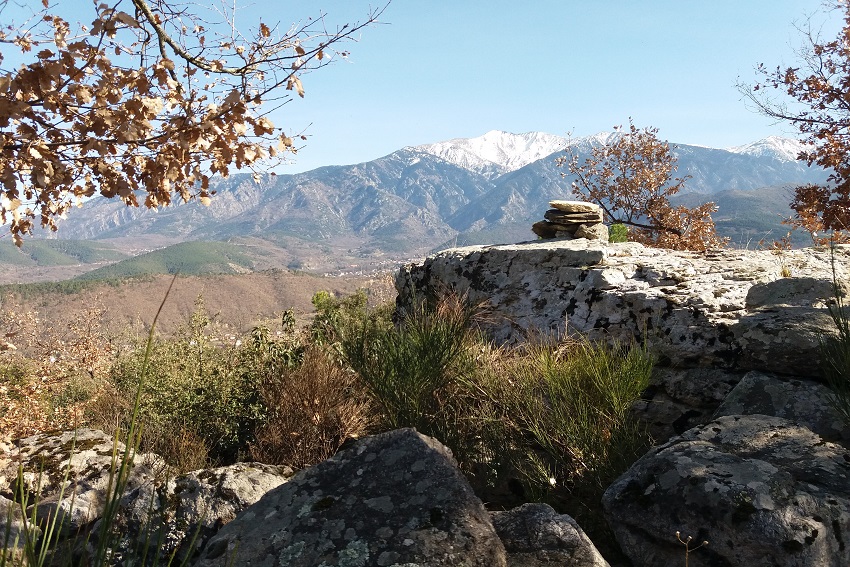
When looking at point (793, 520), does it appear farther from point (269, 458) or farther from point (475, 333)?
point (269, 458)

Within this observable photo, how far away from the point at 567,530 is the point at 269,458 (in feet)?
11.6

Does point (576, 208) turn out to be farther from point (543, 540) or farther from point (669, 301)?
point (543, 540)

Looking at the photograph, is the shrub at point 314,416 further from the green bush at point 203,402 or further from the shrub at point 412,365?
the green bush at point 203,402

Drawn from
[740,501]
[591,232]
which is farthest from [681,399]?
[591,232]

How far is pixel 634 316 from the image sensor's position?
5766 millimetres

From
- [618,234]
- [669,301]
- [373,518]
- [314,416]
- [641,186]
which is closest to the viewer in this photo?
[373,518]

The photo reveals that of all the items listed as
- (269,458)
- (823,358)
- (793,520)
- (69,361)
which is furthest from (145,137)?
(69,361)

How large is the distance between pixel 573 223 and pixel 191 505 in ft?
21.4

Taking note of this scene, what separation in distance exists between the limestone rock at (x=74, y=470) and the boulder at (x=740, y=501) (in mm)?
3519

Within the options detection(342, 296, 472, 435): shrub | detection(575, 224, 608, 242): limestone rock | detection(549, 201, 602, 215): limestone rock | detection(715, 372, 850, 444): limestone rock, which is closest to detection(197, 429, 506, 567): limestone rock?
detection(342, 296, 472, 435): shrub

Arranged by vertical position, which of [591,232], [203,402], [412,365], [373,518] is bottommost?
[203,402]

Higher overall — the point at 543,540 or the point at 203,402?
the point at 543,540

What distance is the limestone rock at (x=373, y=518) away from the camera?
8.33ft

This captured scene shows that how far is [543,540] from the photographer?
8.96 feet
